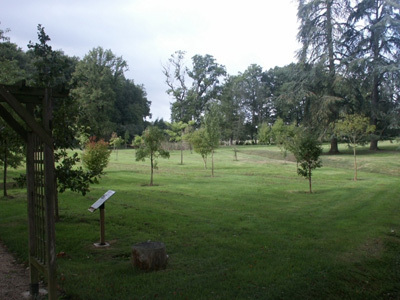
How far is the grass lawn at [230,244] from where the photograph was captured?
5.39 meters

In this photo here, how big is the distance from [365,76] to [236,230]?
35905 mm

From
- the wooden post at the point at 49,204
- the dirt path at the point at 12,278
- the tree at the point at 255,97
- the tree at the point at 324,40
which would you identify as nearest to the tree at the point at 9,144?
the dirt path at the point at 12,278

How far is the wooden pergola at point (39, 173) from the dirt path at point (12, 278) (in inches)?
15.2

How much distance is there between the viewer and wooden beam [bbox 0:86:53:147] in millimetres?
4137

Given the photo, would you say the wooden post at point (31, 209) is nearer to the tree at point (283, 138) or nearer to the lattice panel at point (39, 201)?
the lattice panel at point (39, 201)

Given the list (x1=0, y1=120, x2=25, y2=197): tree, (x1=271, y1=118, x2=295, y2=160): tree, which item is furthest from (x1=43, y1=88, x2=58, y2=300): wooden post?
(x1=271, y1=118, x2=295, y2=160): tree

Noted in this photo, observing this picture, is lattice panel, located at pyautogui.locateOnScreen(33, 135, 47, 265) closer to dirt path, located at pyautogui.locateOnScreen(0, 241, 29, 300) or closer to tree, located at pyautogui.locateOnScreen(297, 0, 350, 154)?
dirt path, located at pyautogui.locateOnScreen(0, 241, 29, 300)

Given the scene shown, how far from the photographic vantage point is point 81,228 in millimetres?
8930

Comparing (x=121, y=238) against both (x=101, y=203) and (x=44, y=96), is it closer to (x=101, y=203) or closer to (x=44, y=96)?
(x=101, y=203)

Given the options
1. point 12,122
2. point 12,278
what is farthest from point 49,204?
point 12,278

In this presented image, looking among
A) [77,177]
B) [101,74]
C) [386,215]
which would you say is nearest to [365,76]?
[386,215]

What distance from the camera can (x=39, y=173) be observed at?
470 centimetres

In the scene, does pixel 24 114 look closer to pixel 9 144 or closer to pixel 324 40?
pixel 9 144

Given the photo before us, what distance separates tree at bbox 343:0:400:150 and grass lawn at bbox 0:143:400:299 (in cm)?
2713
